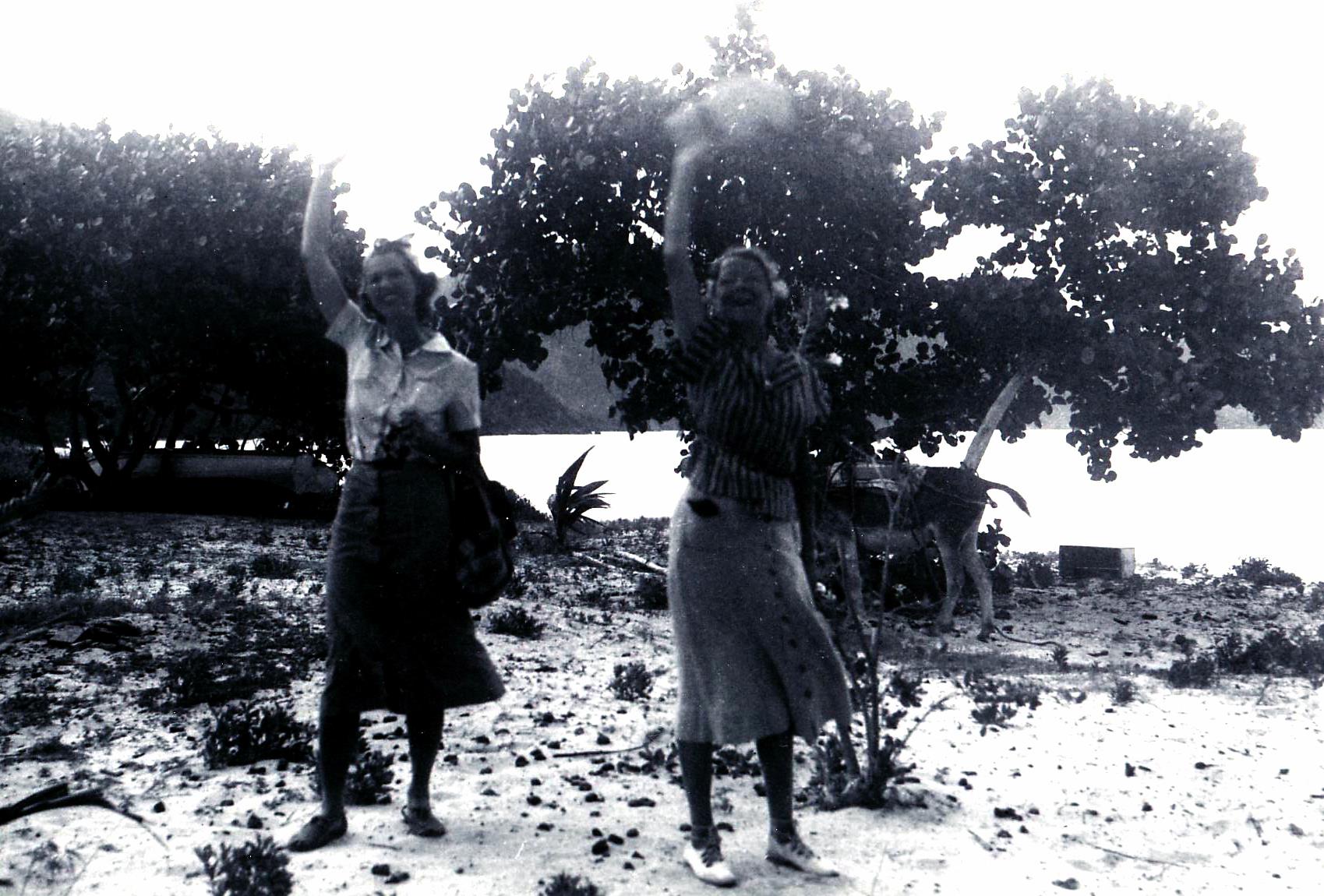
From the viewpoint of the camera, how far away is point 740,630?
11.8 feet

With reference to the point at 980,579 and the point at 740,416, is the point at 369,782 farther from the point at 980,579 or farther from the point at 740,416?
the point at 980,579

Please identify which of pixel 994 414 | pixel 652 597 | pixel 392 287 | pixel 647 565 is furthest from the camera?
pixel 994 414

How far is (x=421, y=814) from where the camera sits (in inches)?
161

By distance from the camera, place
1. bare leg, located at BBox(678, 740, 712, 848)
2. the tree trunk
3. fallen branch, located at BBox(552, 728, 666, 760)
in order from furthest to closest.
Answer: the tree trunk, fallen branch, located at BBox(552, 728, 666, 760), bare leg, located at BBox(678, 740, 712, 848)

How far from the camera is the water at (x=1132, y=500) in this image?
19734 millimetres

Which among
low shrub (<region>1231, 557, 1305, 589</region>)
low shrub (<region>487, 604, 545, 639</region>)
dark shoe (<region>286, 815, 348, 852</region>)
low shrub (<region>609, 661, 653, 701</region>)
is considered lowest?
dark shoe (<region>286, 815, 348, 852</region>)

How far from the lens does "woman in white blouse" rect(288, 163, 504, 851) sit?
3730mm

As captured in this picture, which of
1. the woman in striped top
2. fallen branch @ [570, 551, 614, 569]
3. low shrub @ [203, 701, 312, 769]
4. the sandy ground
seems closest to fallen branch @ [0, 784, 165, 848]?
the sandy ground

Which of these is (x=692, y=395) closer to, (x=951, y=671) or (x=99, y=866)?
(x=99, y=866)

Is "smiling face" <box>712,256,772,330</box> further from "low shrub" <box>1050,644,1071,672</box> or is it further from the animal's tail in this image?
the animal's tail

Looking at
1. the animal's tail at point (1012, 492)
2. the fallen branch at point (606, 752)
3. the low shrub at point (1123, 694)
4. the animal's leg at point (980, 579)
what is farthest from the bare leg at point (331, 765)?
the animal's tail at point (1012, 492)

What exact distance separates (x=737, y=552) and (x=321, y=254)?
1.83 meters

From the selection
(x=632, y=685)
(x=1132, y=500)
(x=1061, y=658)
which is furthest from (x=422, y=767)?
(x=1132, y=500)

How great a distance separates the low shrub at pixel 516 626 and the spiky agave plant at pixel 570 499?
621cm
